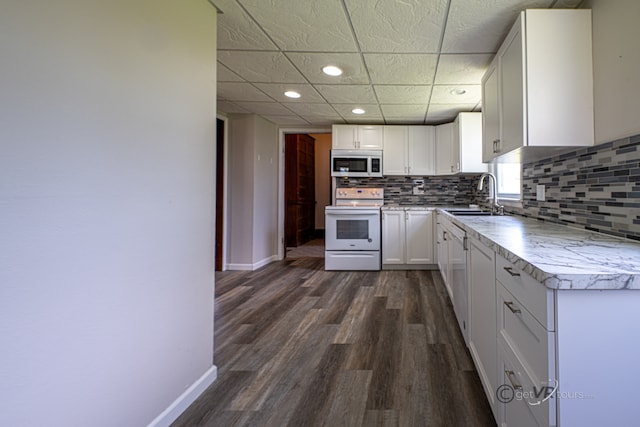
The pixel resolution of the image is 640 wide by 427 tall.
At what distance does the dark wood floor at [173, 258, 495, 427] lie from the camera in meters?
1.41

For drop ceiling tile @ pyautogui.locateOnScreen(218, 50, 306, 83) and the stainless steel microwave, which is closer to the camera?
drop ceiling tile @ pyautogui.locateOnScreen(218, 50, 306, 83)

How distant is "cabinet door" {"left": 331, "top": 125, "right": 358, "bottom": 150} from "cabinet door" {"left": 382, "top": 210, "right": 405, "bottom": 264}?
109 cm

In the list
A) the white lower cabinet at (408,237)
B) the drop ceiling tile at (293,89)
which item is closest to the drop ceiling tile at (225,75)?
the drop ceiling tile at (293,89)

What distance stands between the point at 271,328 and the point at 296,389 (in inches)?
31.1

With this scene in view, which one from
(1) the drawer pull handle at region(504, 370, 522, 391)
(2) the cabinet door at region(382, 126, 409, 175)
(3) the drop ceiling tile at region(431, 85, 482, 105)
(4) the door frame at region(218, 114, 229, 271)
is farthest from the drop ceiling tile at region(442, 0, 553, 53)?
(4) the door frame at region(218, 114, 229, 271)

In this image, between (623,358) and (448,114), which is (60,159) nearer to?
(623,358)

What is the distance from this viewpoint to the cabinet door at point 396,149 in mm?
4332

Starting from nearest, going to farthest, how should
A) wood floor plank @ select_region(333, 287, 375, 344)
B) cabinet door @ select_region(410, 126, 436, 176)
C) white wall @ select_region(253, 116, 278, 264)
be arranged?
wood floor plank @ select_region(333, 287, 375, 344), white wall @ select_region(253, 116, 278, 264), cabinet door @ select_region(410, 126, 436, 176)

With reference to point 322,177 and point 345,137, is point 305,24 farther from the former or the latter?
point 322,177

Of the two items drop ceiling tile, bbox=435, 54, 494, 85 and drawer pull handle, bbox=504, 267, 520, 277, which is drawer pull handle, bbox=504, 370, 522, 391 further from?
drop ceiling tile, bbox=435, 54, 494, 85

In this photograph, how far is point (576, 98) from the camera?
152 centimetres

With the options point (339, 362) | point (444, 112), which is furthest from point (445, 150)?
point (339, 362)

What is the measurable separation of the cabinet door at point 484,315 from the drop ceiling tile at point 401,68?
142 centimetres

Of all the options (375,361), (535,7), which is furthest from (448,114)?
(375,361)
